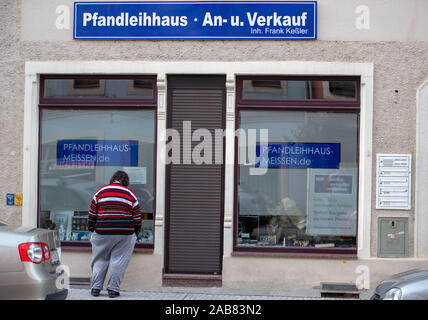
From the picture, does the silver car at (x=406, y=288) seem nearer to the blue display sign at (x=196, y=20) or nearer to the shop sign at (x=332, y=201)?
the shop sign at (x=332, y=201)

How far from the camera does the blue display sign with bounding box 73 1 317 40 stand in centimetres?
911

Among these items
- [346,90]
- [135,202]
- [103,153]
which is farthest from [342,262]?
[103,153]

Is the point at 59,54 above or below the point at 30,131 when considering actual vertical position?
above

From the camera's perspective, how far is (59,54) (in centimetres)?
947

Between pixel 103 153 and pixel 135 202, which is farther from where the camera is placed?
pixel 103 153

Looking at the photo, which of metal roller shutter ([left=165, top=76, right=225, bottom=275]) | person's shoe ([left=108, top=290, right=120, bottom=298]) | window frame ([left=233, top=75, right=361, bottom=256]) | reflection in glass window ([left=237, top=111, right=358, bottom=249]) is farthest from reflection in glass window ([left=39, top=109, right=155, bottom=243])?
reflection in glass window ([left=237, top=111, right=358, bottom=249])

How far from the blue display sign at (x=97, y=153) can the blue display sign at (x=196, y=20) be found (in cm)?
172

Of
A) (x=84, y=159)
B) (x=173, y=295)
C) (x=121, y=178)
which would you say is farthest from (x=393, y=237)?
(x=84, y=159)

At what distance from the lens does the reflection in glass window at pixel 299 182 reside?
9227 mm

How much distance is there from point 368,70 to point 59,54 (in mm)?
4967

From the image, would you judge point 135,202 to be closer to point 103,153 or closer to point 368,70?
point 103,153

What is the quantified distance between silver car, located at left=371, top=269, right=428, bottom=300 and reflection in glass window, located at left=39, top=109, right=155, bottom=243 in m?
4.29

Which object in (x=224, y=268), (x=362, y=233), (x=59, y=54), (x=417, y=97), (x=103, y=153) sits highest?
(x=59, y=54)

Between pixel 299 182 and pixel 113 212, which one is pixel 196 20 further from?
pixel 113 212
